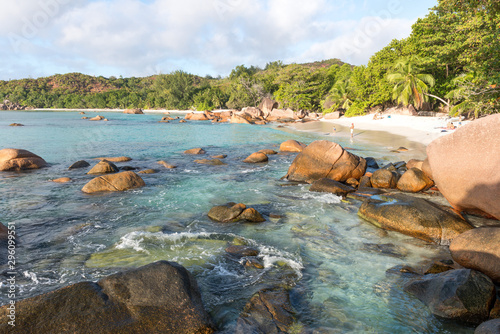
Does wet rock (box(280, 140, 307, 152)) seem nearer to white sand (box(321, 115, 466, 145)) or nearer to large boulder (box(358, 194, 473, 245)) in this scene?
white sand (box(321, 115, 466, 145))

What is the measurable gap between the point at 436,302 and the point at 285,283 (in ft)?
8.36

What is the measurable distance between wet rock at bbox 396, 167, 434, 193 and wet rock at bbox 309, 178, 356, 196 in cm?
194

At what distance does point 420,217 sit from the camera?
756 cm

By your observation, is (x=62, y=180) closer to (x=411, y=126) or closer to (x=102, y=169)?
(x=102, y=169)

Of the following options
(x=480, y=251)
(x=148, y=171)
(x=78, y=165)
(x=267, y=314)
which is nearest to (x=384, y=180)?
(x=480, y=251)

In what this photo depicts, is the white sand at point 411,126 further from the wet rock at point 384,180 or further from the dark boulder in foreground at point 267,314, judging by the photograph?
the dark boulder in foreground at point 267,314

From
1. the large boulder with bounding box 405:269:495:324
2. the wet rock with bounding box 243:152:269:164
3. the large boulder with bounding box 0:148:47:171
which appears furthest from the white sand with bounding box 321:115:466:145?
the large boulder with bounding box 0:148:47:171

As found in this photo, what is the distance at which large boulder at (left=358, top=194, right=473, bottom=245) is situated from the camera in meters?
7.27

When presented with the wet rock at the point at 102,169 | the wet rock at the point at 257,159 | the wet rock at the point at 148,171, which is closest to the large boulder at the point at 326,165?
the wet rock at the point at 257,159

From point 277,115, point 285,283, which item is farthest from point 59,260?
point 277,115

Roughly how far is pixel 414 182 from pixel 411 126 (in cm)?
2506

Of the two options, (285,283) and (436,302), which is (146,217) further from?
(436,302)

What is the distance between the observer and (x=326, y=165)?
1284cm

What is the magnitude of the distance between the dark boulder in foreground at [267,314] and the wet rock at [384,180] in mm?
8112
